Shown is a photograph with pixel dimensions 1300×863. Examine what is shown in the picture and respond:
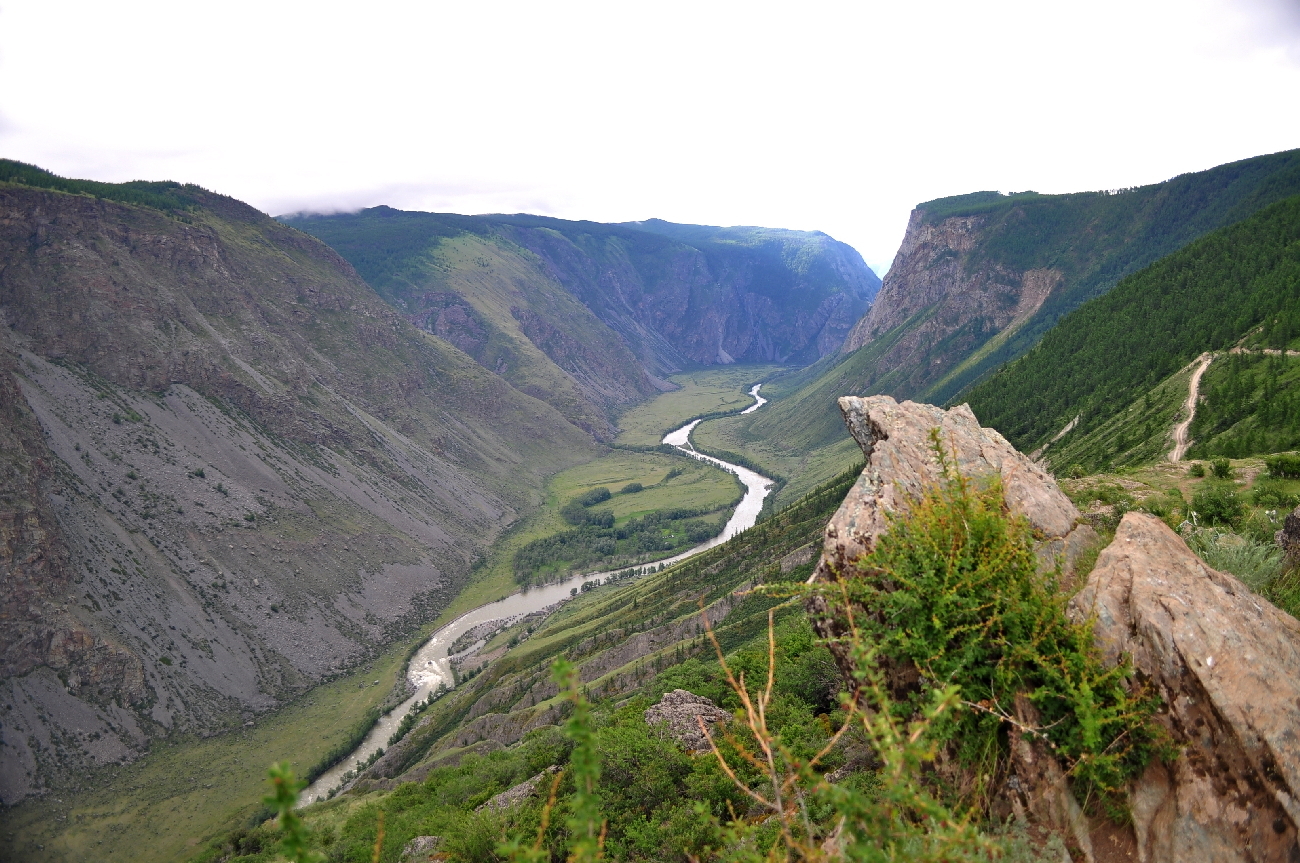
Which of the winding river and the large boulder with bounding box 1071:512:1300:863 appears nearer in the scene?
the large boulder with bounding box 1071:512:1300:863

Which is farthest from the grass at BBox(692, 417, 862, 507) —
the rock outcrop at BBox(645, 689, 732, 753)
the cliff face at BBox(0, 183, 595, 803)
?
the rock outcrop at BBox(645, 689, 732, 753)

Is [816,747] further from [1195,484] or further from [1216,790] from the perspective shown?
[1195,484]

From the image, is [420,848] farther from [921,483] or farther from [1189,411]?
[1189,411]

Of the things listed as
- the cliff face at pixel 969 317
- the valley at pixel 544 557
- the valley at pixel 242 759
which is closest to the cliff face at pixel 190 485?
the valley at pixel 544 557

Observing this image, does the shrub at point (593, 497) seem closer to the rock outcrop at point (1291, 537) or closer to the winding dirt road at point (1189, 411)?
the winding dirt road at point (1189, 411)

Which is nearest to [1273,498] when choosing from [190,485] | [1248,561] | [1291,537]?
[1291,537]

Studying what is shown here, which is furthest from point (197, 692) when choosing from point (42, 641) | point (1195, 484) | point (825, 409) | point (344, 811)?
point (825, 409)

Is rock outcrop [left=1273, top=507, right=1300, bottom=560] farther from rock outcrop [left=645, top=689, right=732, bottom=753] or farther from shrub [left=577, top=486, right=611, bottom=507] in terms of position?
shrub [left=577, top=486, right=611, bottom=507]
